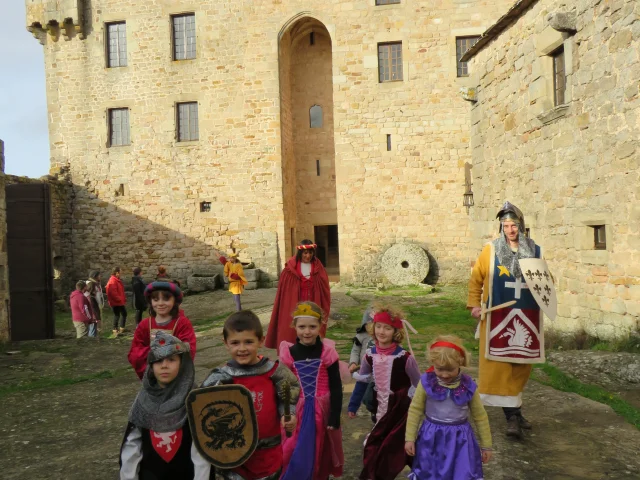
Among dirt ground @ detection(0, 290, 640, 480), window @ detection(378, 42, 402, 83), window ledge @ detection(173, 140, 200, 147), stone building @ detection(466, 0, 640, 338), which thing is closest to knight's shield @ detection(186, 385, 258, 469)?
dirt ground @ detection(0, 290, 640, 480)

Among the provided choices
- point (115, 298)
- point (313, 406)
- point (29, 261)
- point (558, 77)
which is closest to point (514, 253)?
point (313, 406)

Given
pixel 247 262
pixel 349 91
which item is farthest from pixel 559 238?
pixel 247 262

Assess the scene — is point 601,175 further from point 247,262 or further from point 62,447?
point 247,262

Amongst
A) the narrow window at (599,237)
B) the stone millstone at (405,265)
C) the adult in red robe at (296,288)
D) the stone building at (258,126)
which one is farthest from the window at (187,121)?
the narrow window at (599,237)

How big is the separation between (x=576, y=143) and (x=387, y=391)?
516cm

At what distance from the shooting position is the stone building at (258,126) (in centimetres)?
1636

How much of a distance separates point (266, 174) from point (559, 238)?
35.7 feet

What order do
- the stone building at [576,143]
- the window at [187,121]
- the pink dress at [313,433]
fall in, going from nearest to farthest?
the pink dress at [313,433], the stone building at [576,143], the window at [187,121]

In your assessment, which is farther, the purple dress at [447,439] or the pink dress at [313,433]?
the pink dress at [313,433]

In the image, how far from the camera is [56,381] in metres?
6.66

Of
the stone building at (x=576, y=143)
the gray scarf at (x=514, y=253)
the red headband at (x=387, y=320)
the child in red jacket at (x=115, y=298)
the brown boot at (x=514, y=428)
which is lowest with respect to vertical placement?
the brown boot at (x=514, y=428)

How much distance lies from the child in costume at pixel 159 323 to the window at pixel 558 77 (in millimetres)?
6186

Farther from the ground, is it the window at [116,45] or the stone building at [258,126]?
the window at [116,45]

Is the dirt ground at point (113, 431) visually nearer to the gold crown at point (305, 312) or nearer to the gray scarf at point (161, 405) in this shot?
the gold crown at point (305, 312)
